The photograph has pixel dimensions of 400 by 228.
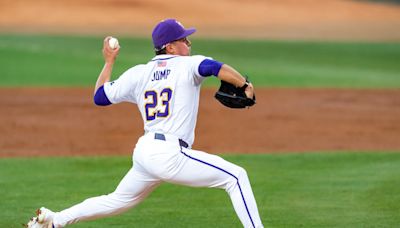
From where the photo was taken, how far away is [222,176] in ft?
21.2

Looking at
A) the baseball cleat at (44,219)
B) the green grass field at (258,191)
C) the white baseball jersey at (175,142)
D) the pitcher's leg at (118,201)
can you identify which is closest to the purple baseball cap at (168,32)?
the white baseball jersey at (175,142)

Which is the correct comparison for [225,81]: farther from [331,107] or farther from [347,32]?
[347,32]

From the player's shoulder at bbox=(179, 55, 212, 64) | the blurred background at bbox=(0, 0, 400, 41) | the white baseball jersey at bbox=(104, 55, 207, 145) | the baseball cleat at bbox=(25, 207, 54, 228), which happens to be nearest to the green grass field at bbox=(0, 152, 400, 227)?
the baseball cleat at bbox=(25, 207, 54, 228)

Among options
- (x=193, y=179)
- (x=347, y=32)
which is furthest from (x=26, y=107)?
(x=347, y=32)

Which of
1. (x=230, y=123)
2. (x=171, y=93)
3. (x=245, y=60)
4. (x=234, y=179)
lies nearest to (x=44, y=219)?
(x=171, y=93)

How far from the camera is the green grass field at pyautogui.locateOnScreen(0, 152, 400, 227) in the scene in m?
8.23

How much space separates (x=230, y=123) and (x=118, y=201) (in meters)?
8.32

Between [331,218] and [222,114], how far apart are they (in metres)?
7.79

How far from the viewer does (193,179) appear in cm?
649

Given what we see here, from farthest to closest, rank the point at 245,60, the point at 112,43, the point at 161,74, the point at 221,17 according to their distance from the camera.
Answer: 1. the point at 221,17
2. the point at 245,60
3. the point at 112,43
4. the point at 161,74

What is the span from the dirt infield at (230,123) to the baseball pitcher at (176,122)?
567cm

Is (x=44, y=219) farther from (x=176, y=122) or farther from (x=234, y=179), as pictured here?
(x=234, y=179)

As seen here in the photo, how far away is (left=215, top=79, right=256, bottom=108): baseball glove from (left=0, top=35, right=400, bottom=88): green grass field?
13054mm

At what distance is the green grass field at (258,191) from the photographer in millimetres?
8227
